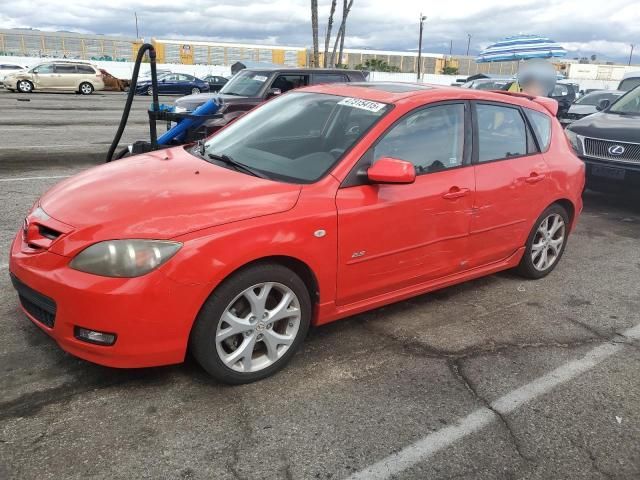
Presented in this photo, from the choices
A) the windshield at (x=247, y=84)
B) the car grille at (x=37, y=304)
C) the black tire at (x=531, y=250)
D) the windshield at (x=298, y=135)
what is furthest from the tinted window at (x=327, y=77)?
the car grille at (x=37, y=304)

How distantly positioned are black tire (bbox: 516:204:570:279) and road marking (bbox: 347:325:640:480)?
3.60 ft

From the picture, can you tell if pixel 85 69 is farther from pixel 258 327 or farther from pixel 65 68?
pixel 258 327

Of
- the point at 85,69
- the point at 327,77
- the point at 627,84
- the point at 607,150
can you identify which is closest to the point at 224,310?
the point at 607,150

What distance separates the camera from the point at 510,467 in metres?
2.54

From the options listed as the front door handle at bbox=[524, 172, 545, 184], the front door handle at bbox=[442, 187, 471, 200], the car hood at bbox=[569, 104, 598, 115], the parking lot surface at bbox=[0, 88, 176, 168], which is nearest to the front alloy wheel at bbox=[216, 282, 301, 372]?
the front door handle at bbox=[442, 187, 471, 200]

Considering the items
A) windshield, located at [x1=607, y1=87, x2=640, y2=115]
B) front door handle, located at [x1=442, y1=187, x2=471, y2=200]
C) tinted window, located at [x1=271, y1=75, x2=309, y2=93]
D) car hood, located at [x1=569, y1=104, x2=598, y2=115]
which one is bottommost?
front door handle, located at [x1=442, y1=187, x2=471, y2=200]

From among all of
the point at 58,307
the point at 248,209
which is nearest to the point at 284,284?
the point at 248,209

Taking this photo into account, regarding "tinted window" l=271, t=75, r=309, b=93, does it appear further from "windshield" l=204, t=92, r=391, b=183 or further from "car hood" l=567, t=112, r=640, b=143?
"windshield" l=204, t=92, r=391, b=183

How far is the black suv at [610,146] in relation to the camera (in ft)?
23.0

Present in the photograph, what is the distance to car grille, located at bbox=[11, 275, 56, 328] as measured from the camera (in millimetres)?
2744

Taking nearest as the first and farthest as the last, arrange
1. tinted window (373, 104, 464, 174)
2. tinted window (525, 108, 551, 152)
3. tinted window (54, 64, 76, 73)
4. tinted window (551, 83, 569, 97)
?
tinted window (373, 104, 464, 174), tinted window (525, 108, 551, 152), tinted window (551, 83, 569, 97), tinted window (54, 64, 76, 73)

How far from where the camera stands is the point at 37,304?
9.25 ft

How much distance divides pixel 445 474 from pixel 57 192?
2580 millimetres

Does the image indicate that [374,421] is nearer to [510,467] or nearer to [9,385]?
[510,467]
